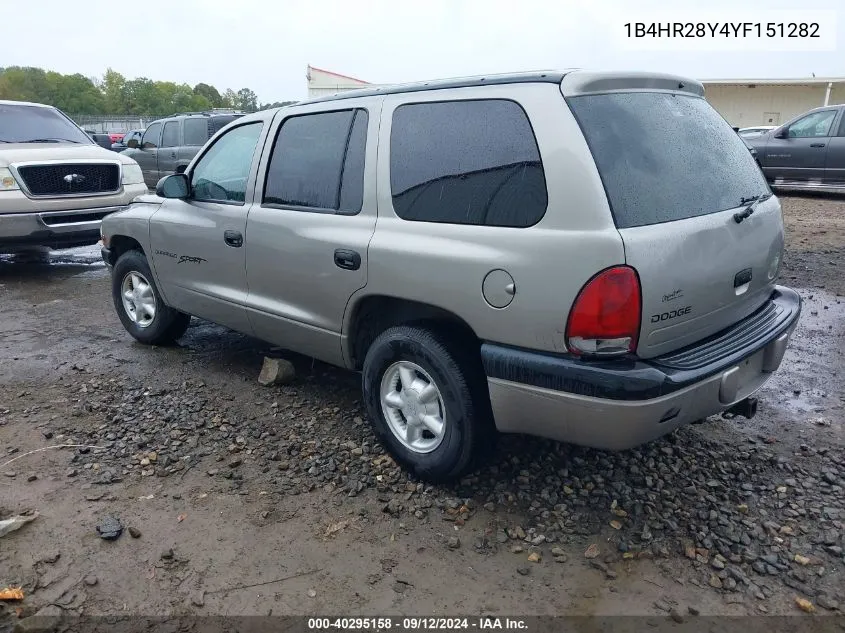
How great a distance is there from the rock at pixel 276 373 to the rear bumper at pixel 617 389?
6.43 feet

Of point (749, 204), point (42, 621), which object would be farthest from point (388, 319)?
point (42, 621)

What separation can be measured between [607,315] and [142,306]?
3.93 meters

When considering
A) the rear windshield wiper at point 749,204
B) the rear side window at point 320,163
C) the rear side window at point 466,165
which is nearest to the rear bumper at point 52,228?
the rear side window at point 320,163

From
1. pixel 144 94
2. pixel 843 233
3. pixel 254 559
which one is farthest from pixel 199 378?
pixel 144 94

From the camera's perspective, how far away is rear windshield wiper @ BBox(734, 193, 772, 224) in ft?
9.61

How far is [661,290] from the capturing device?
256 cm

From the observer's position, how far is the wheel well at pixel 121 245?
519 cm

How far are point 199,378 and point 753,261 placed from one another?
11.4 ft

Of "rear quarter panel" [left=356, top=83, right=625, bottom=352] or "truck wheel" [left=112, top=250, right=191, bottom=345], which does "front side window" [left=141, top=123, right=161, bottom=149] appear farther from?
"rear quarter panel" [left=356, top=83, right=625, bottom=352]

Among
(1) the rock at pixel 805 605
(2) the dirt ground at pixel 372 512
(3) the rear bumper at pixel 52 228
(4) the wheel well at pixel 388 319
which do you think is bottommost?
(1) the rock at pixel 805 605

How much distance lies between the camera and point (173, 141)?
46.7ft

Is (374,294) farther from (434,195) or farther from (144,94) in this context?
(144,94)

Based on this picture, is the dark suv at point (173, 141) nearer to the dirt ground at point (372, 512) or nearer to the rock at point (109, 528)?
the dirt ground at point (372, 512)

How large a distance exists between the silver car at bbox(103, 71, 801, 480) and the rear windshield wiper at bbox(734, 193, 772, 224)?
0.01 meters
